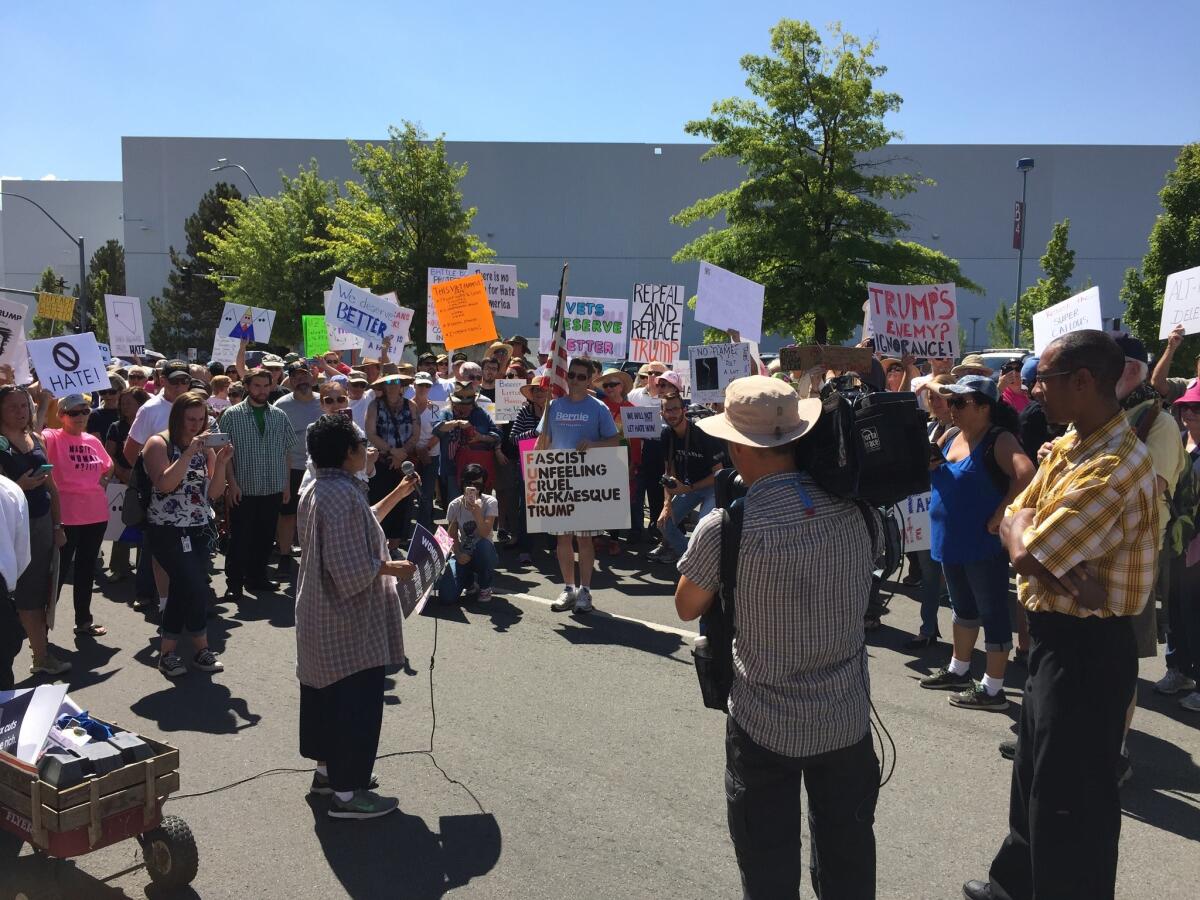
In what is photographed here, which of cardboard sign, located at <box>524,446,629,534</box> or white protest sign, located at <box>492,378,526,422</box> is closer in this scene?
cardboard sign, located at <box>524,446,629,534</box>

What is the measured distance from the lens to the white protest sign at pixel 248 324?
17.5 metres

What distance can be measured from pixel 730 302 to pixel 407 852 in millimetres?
9172

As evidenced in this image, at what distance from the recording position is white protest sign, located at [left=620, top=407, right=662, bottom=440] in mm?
11086

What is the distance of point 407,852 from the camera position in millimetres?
4238

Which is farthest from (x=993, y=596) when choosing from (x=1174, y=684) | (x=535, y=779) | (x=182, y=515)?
(x=182, y=515)

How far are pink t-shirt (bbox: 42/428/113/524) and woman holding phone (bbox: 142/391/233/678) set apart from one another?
1.09 metres

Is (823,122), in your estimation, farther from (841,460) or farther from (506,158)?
(506,158)

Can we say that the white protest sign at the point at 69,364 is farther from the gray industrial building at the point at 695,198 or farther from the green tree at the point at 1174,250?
the gray industrial building at the point at 695,198

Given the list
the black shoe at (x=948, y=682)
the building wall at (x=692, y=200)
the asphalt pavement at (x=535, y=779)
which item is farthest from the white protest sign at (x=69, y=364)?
the building wall at (x=692, y=200)

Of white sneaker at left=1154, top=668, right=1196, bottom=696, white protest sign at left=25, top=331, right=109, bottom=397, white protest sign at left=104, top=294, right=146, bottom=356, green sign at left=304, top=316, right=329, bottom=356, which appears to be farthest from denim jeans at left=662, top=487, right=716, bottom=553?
white protest sign at left=104, top=294, right=146, bottom=356

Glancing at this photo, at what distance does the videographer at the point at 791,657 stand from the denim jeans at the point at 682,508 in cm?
531

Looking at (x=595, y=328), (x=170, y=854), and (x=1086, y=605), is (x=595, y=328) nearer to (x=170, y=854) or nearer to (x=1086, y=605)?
(x=170, y=854)

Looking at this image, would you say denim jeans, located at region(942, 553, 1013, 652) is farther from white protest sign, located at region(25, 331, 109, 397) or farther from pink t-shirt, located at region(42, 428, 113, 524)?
white protest sign, located at region(25, 331, 109, 397)

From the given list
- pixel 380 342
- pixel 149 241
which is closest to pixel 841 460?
pixel 380 342
